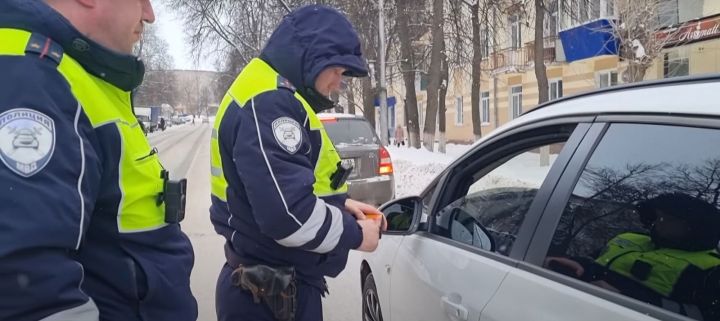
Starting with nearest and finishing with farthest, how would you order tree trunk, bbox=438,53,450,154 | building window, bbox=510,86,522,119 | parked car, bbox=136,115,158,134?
parked car, bbox=136,115,158,134
tree trunk, bbox=438,53,450,154
building window, bbox=510,86,522,119

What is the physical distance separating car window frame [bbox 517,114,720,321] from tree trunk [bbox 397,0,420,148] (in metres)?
15.2

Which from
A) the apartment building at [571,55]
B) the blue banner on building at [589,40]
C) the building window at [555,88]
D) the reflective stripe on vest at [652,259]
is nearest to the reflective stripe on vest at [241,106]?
the reflective stripe on vest at [652,259]

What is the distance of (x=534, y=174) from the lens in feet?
7.41

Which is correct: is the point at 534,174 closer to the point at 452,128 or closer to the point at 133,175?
the point at 133,175

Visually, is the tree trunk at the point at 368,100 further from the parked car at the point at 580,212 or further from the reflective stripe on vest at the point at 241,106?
the reflective stripe on vest at the point at 241,106

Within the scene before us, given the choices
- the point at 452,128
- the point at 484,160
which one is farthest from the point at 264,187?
the point at 452,128

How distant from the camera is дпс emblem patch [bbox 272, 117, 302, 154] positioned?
5.85ft

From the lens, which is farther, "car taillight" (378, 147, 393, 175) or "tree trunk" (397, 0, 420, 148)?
"tree trunk" (397, 0, 420, 148)

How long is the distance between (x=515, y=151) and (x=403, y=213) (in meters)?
0.86

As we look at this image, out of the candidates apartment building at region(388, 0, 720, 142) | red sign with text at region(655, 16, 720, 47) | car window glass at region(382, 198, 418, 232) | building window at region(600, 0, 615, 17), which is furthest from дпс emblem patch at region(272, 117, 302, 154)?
building window at region(600, 0, 615, 17)

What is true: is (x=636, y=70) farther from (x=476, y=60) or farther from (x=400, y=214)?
(x=400, y=214)

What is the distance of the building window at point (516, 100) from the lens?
24016mm

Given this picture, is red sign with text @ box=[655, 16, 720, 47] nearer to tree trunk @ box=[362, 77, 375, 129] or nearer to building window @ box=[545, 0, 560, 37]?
building window @ box=[545, 0, 560, 37]

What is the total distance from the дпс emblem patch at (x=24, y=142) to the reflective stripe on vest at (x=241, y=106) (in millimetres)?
891
